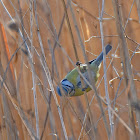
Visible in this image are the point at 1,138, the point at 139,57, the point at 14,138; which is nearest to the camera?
the point at 14,138

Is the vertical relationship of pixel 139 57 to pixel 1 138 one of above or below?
above

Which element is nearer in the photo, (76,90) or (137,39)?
(76,90)

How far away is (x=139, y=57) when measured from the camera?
1.62 m

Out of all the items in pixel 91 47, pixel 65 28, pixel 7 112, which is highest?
pixel 65 28

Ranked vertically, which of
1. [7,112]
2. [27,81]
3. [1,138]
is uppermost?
[27,81]

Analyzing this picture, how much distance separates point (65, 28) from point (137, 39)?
45cm

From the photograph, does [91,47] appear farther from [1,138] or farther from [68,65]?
[1,138]

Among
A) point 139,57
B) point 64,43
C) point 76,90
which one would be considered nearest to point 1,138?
point 76,90

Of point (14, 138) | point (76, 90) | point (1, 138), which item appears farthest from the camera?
point (1, 138)

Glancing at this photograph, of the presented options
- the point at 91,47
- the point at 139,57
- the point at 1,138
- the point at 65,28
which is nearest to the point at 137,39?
the point at 139,57

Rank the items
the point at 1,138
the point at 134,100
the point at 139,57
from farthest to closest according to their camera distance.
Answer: the point at 139,57 → the point at 1,138 → the point at 134,100

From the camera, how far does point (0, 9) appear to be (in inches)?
65.8

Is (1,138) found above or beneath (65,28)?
beneath

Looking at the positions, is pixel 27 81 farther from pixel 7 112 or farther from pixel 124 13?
pixel 124 13
